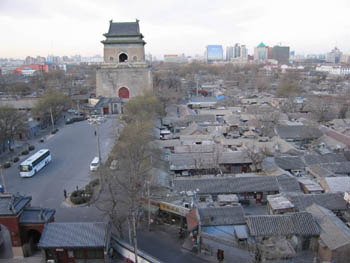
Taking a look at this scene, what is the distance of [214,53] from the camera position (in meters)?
158

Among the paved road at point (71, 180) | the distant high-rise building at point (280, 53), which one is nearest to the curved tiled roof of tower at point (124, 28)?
the paved road at point (71, 180)

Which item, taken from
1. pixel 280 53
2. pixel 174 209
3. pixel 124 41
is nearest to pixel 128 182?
pixel 174 209

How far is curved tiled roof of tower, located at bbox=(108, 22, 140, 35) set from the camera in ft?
94.6

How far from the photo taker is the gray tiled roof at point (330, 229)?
9078 millimetres

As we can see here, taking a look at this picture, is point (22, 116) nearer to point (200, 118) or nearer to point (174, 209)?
point (200, 118)

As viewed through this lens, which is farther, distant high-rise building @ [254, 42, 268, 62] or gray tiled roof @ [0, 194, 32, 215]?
distant high-rise building @ [254, 42, 268, 62]

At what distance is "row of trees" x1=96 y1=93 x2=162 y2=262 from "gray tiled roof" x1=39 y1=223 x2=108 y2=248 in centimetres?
81

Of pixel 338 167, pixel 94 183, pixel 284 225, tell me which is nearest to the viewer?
pixel 284 225

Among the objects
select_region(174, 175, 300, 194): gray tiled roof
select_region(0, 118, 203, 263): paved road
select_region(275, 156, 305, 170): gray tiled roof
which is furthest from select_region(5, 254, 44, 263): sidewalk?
select_region(275, 156, 305, 170): gray tiled roof

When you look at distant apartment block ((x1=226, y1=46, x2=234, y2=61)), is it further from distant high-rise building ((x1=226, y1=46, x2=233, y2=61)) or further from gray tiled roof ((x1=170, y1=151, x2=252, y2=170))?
gray tiled roof ((x1=170, y1=151, x2=252, y2=170))

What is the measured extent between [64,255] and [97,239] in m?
1.12

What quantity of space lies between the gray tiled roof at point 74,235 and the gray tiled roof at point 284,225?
4.76m

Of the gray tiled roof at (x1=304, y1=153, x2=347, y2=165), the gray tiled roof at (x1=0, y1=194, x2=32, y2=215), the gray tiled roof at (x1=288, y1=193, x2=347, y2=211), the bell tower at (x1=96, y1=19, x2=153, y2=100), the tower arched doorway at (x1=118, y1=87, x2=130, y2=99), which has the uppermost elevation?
the bell tower at (x1=96, y1=19, x2=153, y2=100)

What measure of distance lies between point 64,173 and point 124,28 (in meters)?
18.2
